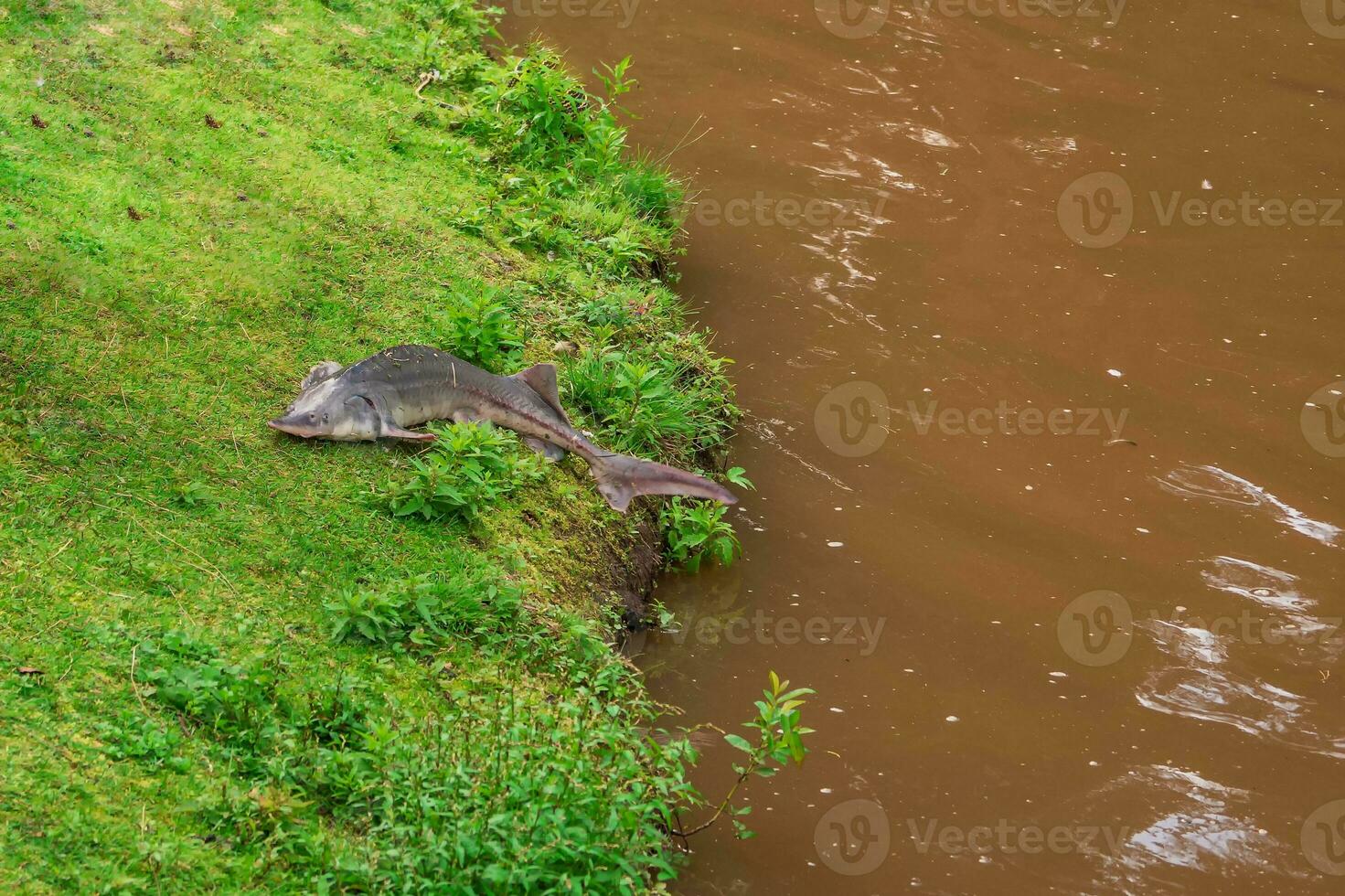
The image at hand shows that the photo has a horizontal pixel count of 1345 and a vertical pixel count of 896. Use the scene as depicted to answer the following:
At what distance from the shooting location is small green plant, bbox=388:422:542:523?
5711mm

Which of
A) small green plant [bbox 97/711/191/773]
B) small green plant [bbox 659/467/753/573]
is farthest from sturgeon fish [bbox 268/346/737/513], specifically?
small green plant [bbox 97/711/191/773]

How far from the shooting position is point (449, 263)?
24.5 ft

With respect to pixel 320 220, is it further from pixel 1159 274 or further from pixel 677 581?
pixel 1159 274

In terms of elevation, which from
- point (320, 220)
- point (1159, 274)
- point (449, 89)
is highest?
point (1159, 274)

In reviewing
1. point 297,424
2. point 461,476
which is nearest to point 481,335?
point 461,476

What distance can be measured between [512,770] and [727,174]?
6764 mm

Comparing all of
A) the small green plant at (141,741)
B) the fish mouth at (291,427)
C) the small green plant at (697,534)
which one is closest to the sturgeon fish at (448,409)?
the fish mouth at (291,427)

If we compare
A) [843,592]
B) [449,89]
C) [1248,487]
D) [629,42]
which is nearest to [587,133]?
[449,89]

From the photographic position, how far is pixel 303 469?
18.7ft

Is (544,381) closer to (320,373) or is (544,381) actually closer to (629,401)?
(629,401)

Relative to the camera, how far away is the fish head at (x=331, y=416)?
5.78 meters

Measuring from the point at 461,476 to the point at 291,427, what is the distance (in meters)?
0.79

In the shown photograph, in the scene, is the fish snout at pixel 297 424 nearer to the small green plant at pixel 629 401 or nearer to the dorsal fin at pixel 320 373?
the dorsal fin at pixel 320 373

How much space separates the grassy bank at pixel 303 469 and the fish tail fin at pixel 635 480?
190mm
